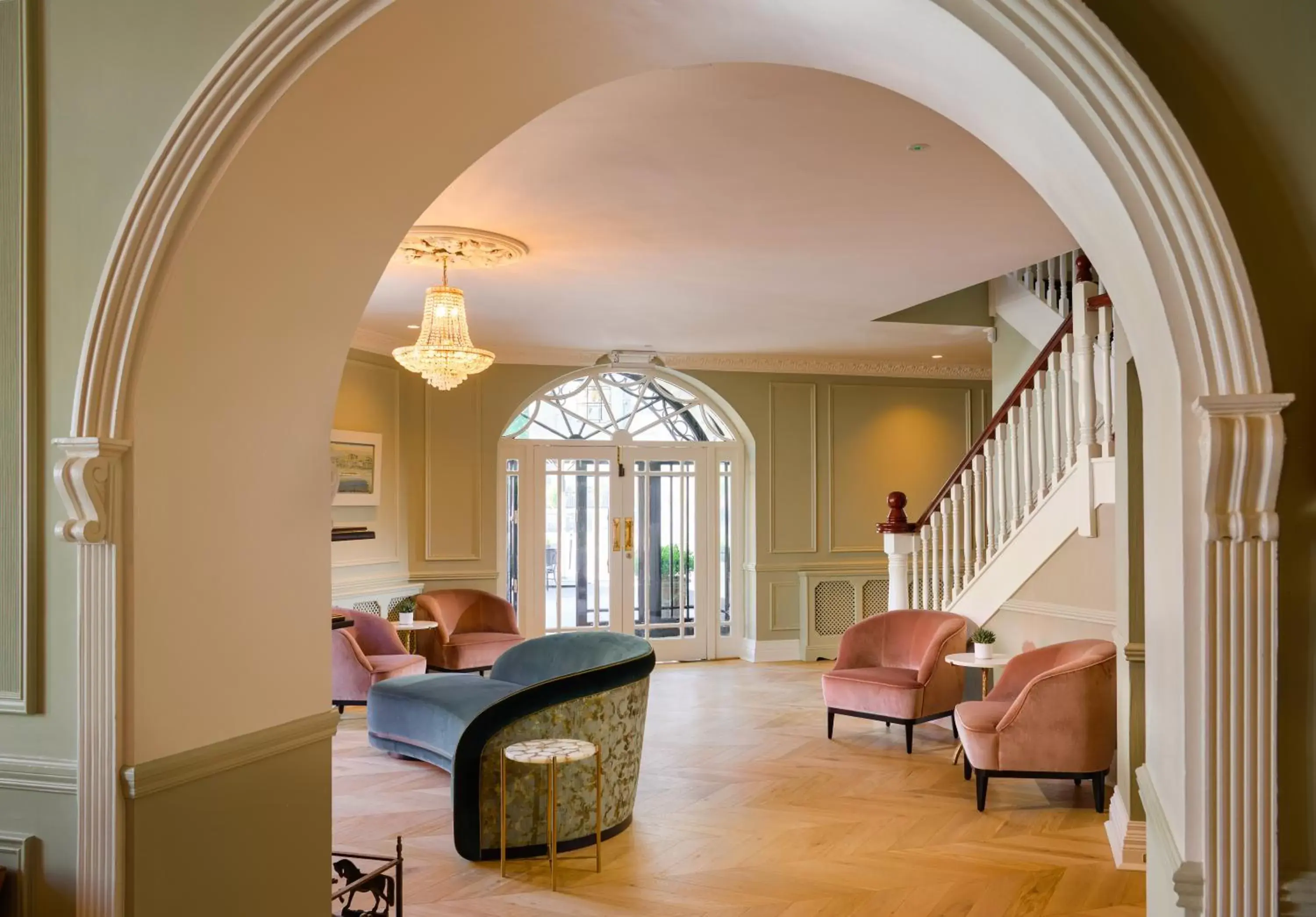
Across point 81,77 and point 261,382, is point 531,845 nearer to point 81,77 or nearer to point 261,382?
point 261,382

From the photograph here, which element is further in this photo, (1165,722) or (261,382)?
(261,382)

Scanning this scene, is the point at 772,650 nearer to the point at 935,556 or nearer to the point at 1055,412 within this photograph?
the point at 935,556

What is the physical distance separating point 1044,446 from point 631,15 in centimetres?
495

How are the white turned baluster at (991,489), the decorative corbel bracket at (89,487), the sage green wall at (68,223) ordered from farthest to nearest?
the white turned baluster at (991,489) < the sage green wall at (68,223) < the decorative corbel bracket at (89,487)

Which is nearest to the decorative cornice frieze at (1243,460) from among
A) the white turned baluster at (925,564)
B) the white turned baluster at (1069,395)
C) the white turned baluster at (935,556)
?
the white turned baluster at (1069,395)

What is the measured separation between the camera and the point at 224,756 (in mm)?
2430

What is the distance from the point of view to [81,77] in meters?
2.32

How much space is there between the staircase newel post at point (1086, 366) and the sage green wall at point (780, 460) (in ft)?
15.8

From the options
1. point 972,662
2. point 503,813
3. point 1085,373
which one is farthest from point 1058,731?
point 503,813

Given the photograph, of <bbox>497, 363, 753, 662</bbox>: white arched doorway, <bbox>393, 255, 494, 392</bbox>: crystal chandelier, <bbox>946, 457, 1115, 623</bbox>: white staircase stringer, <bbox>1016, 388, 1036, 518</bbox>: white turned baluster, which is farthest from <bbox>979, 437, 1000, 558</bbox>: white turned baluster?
<bbox>497, 363, 753, 662</bbox>: white arched doorway

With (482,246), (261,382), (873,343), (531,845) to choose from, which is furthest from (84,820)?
(873,343)

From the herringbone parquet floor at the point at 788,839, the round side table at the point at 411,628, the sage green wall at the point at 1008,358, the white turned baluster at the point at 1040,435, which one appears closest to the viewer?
the herringbone parquet floor at the point at 788,839

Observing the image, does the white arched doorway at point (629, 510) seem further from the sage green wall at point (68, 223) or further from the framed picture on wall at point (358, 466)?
the sage green wall at point (68, 223)

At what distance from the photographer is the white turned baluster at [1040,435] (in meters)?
6.30
